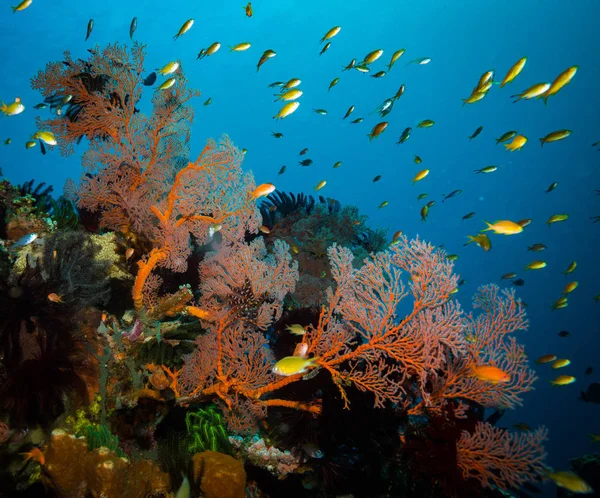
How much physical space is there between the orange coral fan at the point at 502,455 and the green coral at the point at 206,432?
9.39 feet

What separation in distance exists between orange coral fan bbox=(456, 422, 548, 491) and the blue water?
59963mm

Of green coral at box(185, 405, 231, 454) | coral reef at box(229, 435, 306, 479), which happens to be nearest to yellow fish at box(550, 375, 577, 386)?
coral reef at box(229, 435, 306, 479)

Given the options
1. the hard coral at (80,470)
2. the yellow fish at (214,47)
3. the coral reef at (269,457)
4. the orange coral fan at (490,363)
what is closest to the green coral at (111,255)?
the coral reef at (269,457)

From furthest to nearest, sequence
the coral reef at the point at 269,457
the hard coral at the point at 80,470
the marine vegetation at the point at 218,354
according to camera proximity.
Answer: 1. the coral reef at the point at 269,457
2. the marine vegetation at the point at 218,354
3. the hard coral at the point at 80,470

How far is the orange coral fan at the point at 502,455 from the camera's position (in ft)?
11.4

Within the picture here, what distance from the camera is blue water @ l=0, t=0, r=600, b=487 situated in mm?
61531

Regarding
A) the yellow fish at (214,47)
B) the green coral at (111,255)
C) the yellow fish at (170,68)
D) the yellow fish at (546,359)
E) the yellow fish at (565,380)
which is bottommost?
the yellow fish at (565,380)

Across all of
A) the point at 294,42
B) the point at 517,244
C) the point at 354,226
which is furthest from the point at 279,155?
the point at 354,226

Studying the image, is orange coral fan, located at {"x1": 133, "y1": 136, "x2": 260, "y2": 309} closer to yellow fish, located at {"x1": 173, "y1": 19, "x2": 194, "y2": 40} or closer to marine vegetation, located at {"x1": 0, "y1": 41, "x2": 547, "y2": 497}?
marine vegetation, located at {"x1": 0, "y1": 41, "x2": 547, "y2": 497}

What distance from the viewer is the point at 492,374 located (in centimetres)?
335

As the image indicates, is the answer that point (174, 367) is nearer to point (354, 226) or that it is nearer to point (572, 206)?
point (354, 226)

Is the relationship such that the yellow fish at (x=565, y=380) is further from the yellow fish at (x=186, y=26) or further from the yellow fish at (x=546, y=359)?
the yellow fish at (x=186, y=26)

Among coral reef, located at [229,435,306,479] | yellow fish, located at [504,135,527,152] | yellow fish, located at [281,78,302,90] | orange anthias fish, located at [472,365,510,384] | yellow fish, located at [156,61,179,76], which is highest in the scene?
yellow fish, located at [281,78,302,90]

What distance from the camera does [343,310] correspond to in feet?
12.4
